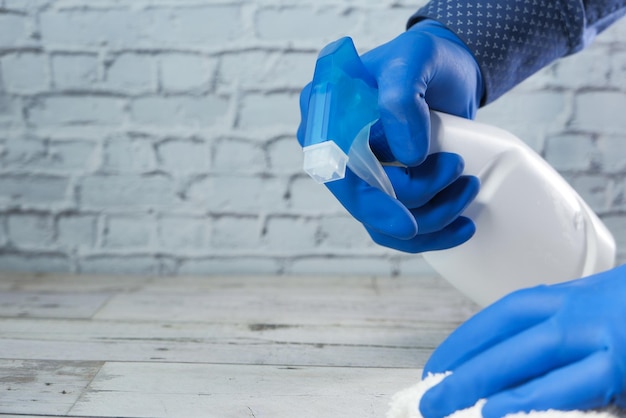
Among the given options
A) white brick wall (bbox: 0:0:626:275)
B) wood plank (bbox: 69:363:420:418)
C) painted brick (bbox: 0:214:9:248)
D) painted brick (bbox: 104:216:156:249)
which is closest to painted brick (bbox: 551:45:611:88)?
white brick wall (bbox: 0:0:626:275)

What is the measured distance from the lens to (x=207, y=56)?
1.28m

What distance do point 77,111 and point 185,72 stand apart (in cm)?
22

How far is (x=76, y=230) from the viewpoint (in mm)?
1345

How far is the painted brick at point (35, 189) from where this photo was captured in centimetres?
133

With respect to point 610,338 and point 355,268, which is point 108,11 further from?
point 610,338

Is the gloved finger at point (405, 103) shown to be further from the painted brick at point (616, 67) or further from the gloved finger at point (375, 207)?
the painted brick at point (616, 67)

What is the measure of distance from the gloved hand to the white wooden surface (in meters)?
0.18

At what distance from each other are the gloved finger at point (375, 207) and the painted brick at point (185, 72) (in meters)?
0.66

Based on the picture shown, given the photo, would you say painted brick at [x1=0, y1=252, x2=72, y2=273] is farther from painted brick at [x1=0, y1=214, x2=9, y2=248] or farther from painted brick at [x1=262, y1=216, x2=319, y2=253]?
painted brick at [x1=262, y1=216, x2=319, y2=253]

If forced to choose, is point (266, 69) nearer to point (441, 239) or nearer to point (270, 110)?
point (270, 110)

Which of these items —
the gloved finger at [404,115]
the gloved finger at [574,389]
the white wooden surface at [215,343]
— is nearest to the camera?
the gloved finger at [574,389]

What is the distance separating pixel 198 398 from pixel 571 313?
0.40 m

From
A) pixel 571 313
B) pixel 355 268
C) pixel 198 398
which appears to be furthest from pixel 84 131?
pixel 571 313

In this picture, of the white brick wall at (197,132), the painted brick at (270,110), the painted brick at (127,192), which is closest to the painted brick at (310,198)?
the white brick wall at (197,132)
